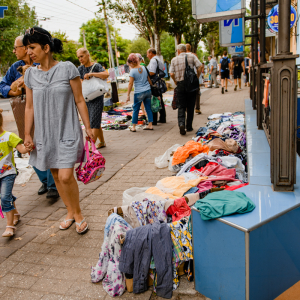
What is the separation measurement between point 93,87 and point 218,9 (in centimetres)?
272

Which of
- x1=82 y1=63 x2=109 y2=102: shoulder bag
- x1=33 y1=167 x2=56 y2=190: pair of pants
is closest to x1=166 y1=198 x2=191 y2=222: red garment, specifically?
x1=33 y1=167 x2=56 y2=190: pair of pants

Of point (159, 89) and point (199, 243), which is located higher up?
point (159, 89)

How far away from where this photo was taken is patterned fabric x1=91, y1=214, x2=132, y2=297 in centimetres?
256

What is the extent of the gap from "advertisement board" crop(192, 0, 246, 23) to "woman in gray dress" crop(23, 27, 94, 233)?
358 centimetres

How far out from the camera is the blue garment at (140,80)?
8.07 metres

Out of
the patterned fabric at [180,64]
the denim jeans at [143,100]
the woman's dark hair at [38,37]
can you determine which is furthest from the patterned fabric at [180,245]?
the denim jeans at [143,100]

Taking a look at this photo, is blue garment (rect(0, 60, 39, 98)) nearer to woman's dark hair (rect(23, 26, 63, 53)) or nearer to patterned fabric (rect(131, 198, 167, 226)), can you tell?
woman's dark hair (rect(23, 26, 63, 53))

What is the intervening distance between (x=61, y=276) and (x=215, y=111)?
29.9 ft

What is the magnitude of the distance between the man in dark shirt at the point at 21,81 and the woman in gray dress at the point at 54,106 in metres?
0.96

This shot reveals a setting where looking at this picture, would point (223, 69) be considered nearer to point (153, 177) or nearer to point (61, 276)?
point (153, 177)

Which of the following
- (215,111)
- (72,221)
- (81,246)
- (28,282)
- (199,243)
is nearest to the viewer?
(199,243)

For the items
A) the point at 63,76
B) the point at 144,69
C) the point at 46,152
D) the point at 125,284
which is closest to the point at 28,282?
the point at 125,284

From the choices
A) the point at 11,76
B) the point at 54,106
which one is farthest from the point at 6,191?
the point at 11,76

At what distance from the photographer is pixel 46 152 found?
3363 mm
